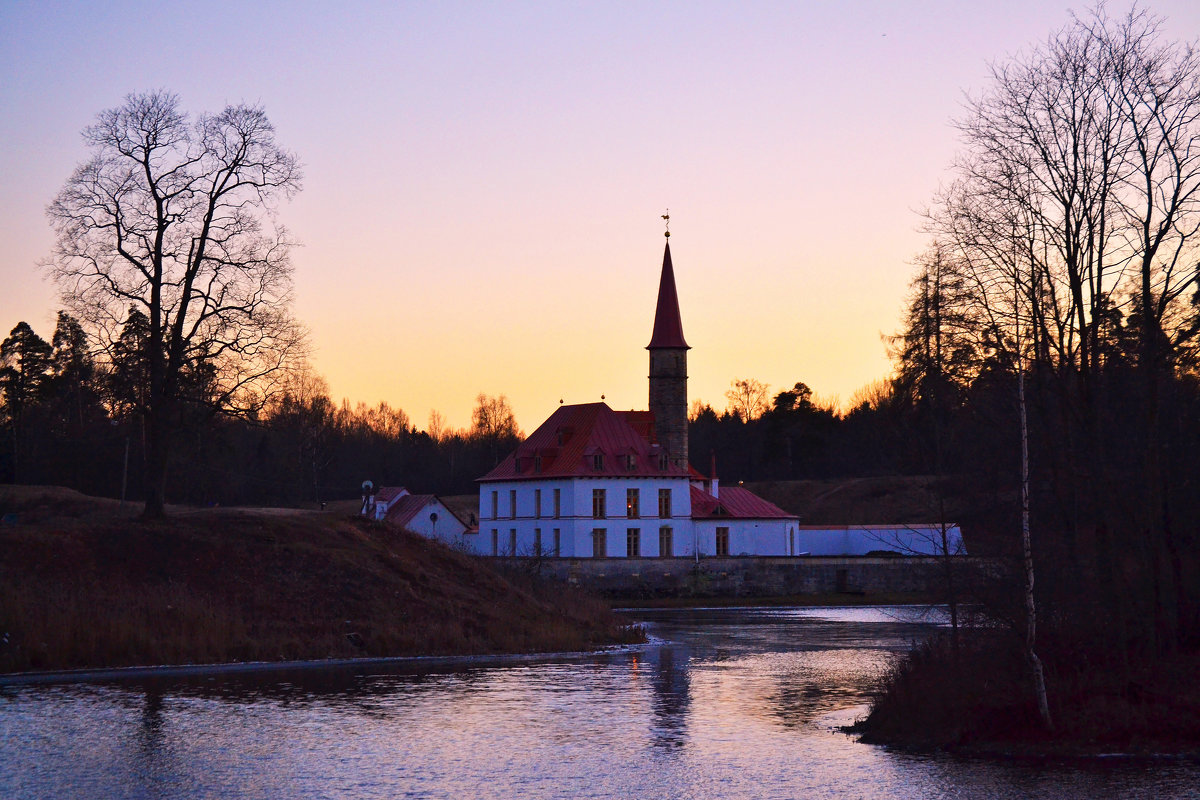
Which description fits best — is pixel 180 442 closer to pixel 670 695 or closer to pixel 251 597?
pixel 251 597

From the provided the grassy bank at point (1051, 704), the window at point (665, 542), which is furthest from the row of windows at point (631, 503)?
the grassy bank at point (1051, 704)

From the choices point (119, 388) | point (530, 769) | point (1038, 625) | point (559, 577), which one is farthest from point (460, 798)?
point (559, 577)

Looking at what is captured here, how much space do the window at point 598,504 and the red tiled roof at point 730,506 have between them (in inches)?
242

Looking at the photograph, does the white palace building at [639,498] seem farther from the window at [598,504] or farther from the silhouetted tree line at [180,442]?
the silhouetted tree line at [180,442]

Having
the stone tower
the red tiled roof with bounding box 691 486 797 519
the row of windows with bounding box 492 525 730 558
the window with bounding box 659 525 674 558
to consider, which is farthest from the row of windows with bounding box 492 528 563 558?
the stone tower

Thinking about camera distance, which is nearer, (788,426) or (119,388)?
(119,388)

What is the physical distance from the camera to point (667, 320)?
8575 centimetres

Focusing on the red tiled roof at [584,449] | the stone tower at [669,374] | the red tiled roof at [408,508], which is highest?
the stone tower at [669,374]

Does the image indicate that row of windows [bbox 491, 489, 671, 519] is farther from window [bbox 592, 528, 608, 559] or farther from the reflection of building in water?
the reflection of building in water

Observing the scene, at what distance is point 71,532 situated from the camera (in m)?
37.4

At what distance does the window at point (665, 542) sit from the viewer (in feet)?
256

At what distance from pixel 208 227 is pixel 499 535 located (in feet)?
146

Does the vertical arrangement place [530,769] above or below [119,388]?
below

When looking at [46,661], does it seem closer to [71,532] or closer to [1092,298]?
[71,532]
